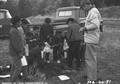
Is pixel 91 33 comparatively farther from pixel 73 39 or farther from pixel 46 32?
pixel 46 32

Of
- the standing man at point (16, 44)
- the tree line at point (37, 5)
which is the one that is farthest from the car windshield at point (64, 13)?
the tree line at point (37, 5)

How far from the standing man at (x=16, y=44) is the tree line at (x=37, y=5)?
30.0 metres

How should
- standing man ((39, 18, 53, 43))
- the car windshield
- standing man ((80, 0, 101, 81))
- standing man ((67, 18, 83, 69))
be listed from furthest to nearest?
the car windshield, standing man ((39, 18, 53, 43)), standing man ((67, 18, 83, 69)), standing man ((80, 0, 101, 81))

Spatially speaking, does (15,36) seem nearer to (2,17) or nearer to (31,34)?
(31,34)

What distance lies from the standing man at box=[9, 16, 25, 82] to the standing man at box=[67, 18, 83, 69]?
2215mm

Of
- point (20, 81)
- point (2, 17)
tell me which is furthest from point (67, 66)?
point (2, 17)

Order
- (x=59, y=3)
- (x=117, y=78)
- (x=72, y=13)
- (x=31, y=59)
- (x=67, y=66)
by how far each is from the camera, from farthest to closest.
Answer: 1. (x=59, y=3)
2. (x=72, y=13)
3. (x=67, y=66)
4. (x=31, y=59)
5. (x=117, y=78)

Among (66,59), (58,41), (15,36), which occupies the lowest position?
(66,59)

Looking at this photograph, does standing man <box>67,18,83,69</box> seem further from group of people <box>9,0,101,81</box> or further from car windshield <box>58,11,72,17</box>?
car windshield <box>58,11,72,17</box>

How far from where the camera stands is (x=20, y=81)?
624 centimetres

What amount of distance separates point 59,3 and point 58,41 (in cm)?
3503

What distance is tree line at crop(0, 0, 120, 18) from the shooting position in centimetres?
3794

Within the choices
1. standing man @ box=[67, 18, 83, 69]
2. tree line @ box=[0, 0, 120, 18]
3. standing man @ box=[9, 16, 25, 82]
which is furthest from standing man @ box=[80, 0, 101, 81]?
tree line @ box=[0, 0, 120, 18]

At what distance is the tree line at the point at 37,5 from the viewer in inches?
1494
